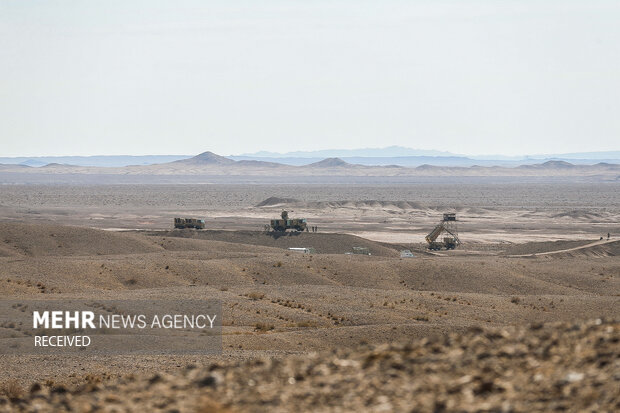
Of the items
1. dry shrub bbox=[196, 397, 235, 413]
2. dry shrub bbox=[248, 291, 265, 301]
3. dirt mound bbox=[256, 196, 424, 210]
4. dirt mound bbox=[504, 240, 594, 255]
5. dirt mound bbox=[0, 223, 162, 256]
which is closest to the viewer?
dry shrub bbox=[196, 397, 235, 413]

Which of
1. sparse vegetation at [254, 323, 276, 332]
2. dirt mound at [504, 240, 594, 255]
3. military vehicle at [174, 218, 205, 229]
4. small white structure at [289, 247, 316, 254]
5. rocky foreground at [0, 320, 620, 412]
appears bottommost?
dirt mound at [504, 240, 594, 255]

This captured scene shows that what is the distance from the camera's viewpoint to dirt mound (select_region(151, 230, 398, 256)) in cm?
7406

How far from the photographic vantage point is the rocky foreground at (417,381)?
1058 cm

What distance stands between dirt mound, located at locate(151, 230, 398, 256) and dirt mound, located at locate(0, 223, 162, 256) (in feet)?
45.8

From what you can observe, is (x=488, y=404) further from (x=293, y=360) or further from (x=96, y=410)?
(x=96, y=410)

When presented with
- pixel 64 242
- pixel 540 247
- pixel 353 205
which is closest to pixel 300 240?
pixel 540 247

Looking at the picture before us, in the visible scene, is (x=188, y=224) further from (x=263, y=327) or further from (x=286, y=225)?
(x=263, y=327)

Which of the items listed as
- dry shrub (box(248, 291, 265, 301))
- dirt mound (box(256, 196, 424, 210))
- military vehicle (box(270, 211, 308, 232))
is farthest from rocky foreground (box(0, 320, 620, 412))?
dirt mound (box(256, 196, 424, 210))

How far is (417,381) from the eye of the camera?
11.4 meters

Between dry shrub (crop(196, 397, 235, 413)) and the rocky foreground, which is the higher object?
the rocky foreground

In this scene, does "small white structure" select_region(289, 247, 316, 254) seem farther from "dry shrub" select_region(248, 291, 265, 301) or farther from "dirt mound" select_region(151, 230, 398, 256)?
"dry shrub" select_region(248, 291, 265, 301)

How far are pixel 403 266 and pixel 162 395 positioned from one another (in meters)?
43.5

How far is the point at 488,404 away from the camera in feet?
33.9

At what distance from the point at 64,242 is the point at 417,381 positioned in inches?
2218
